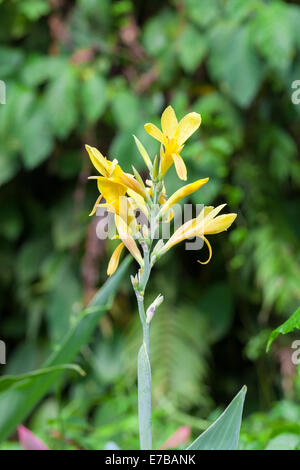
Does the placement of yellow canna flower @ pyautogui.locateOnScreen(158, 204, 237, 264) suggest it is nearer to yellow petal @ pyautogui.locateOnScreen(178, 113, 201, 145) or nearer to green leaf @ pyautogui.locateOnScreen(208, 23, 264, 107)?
yellow petal @ pyautogui.locateOnScreen(178, 113, 201, 145)

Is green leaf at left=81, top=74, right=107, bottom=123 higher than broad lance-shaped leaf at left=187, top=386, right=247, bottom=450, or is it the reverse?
green leaf at left=81, top=74, right=107, bottom=123

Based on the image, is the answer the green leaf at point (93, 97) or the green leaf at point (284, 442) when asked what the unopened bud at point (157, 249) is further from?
the green leaf at point (93, 97)

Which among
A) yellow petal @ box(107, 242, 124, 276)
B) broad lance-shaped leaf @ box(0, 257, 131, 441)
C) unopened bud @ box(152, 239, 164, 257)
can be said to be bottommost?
broad lance-shaped leaf @ box(0, 257, 131, 441)

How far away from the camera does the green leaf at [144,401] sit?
0.28 meters

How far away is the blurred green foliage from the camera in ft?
3.84

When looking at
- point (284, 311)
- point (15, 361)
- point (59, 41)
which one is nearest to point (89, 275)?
point (15, 361)

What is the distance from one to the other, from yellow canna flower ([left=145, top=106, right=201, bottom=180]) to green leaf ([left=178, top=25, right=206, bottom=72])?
92 centimetres

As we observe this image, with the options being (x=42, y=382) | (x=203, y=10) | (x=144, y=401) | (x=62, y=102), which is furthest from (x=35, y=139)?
(x=144, y=401)

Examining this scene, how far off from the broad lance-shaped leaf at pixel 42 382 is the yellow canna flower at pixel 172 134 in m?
0.17

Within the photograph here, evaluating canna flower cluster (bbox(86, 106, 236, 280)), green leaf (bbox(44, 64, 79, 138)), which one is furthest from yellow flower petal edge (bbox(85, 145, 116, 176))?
green leaf (bbox(44, 64, 79, 138))

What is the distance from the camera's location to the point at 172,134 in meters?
0.31

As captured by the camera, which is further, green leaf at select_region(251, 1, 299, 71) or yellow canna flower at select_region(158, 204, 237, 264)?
green leaf at select_region(251, 1, 299, 71)

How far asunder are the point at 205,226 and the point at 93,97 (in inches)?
37.0

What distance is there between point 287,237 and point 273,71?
0.42 m
